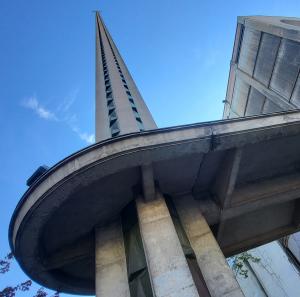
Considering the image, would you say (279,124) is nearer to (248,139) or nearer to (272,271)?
(248,139)

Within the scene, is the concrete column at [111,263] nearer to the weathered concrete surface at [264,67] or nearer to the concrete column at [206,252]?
the concrete column at [206,252]

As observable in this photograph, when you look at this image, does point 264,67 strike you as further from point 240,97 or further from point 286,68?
point 240,97

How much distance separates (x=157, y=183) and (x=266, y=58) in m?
12.5

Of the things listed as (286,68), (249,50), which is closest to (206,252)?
(286,68)

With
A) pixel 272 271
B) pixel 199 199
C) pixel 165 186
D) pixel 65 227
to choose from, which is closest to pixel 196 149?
pixel 165 186

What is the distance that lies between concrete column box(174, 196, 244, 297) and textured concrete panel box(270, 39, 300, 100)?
1014 cm

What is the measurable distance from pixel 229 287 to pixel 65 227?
2687mm

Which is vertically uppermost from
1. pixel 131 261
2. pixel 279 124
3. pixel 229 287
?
pixel 279 124

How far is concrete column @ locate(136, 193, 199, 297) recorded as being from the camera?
325cm

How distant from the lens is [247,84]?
17312mm

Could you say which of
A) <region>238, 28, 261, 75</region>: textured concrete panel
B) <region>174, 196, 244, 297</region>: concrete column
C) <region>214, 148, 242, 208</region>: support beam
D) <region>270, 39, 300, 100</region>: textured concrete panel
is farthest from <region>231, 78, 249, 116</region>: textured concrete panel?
<region>174, 196, 244, 297</region>: concrete column

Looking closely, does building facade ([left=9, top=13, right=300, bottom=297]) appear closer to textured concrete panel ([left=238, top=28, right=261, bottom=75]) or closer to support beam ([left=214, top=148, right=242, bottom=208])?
support beam ([left=214, top=148, right=242, bottom=208])

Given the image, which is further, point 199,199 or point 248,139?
point 199,199

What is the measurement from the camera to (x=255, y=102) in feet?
54.6
